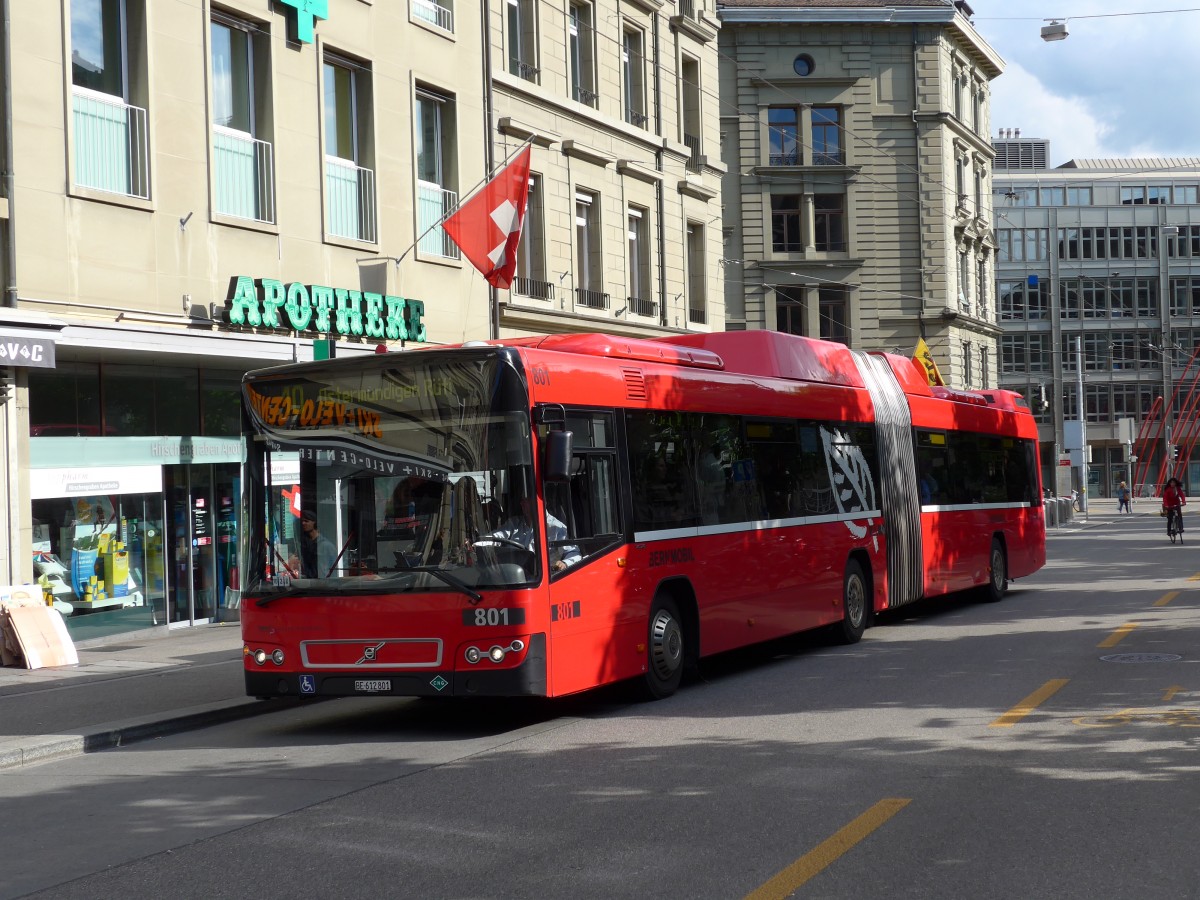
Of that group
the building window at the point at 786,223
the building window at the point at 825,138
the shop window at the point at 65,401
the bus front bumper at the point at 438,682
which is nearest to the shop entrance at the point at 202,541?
the shop window at the point at 65,401

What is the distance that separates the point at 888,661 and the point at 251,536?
6.61 meters

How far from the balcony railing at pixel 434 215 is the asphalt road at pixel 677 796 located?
11881 mm

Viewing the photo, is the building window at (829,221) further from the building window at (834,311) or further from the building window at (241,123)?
the building window at (241,123)

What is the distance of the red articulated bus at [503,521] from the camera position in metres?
10.4

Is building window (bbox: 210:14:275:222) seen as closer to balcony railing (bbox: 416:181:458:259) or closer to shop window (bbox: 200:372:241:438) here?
shop window (bbox: 200:372:241:438)

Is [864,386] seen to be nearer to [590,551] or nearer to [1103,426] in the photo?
[590,551]

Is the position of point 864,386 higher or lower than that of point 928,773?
higher

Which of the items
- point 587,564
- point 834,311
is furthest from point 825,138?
point 587,564

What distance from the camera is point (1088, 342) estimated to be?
8994 centimetres

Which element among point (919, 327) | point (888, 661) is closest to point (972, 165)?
point (919, 327)

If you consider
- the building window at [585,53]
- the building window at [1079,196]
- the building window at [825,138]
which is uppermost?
the building window at [1079,196]

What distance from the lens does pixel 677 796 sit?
8.09 m

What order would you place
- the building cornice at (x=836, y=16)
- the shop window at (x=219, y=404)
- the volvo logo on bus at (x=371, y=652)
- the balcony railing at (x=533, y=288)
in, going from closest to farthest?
the volvo logo on bus at (x=371, y=652), the shop window at (x=219, y=404), the balcony railing at (x=533, y=288), the building cornice at (x=836, y=16)

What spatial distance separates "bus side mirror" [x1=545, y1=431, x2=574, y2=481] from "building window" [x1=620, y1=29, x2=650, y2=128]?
21.1 metres
